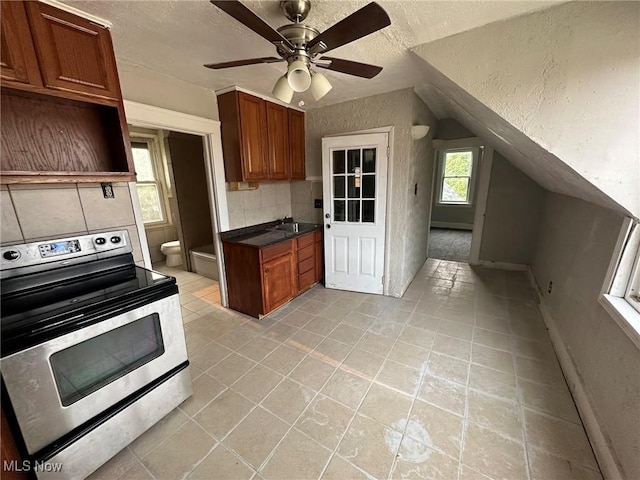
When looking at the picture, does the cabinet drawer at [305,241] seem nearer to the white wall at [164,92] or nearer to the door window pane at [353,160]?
the door window pane at [353,160]

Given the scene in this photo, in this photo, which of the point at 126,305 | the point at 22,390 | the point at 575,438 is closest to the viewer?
the point at 22,390

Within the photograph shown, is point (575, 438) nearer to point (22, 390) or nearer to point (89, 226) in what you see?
point (22, 390)

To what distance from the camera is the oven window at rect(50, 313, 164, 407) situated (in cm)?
117

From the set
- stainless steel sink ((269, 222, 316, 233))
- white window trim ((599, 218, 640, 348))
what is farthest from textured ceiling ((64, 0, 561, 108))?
stainless steel sink ((269, 222, 316, 233))

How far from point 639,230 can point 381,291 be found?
2.19 meters

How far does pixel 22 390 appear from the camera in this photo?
3.38 feet

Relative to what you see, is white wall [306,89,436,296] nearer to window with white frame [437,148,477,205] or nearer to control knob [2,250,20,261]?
control knob [2,250,20,261]

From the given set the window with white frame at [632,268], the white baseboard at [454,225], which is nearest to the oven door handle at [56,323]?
the window with white frame at [632,268]

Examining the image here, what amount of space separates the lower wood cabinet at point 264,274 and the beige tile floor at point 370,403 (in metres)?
0.20

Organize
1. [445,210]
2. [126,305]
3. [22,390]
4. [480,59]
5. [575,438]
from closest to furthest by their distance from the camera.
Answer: [22,390] < [126,305] < [575,438] < [480,59] < [445,210]

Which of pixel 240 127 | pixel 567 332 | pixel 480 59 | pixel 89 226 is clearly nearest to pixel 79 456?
pixel 89 226

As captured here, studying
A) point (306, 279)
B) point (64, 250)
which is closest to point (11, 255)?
point (64, 250)

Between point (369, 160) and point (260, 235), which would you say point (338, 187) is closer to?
point (369, 160)

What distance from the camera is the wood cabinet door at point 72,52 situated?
4.13 ft
